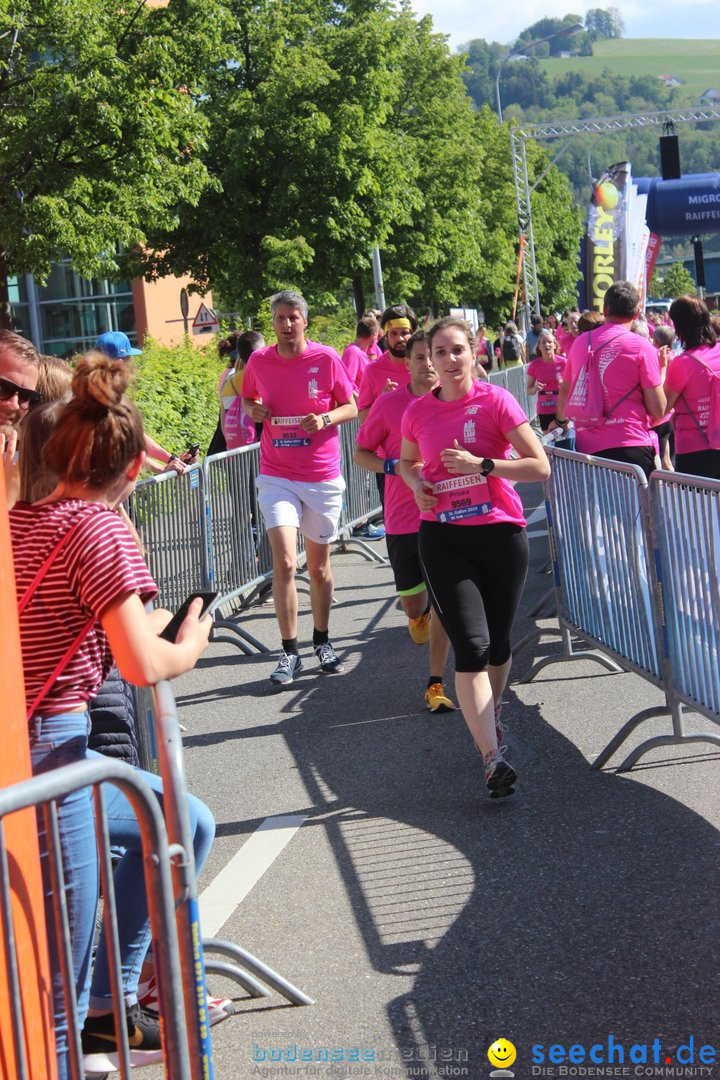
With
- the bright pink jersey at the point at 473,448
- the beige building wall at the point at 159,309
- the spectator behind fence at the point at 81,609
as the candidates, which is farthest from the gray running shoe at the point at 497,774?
the beige building wall at the point at 159,309

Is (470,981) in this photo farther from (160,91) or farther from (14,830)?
(160,91)

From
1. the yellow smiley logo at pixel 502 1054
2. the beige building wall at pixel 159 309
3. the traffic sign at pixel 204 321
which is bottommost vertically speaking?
the yellow smiley logo at pixel 502 1054

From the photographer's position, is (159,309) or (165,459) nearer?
(165,459)

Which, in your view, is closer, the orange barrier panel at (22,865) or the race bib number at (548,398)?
the orange barrier panel at (22,865)

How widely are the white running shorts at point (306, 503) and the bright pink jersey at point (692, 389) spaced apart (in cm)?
230

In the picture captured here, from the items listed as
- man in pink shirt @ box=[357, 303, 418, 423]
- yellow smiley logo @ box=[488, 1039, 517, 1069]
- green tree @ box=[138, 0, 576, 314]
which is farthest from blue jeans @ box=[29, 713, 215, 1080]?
green tree @ box=[138, 0, 576, 314]

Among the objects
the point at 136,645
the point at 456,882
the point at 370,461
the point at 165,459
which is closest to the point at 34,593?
the point at 136,645

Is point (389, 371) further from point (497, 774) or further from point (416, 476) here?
point (497, 774)

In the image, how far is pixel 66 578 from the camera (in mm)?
2953

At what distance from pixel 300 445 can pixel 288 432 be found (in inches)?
4.4

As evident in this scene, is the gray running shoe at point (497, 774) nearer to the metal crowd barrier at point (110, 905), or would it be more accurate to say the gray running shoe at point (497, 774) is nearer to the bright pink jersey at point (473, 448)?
A: the bright pink jersey at point (473, 448)

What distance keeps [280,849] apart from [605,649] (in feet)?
7.56

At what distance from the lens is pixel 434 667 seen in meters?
7.27

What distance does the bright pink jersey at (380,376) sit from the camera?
29.3 feet
